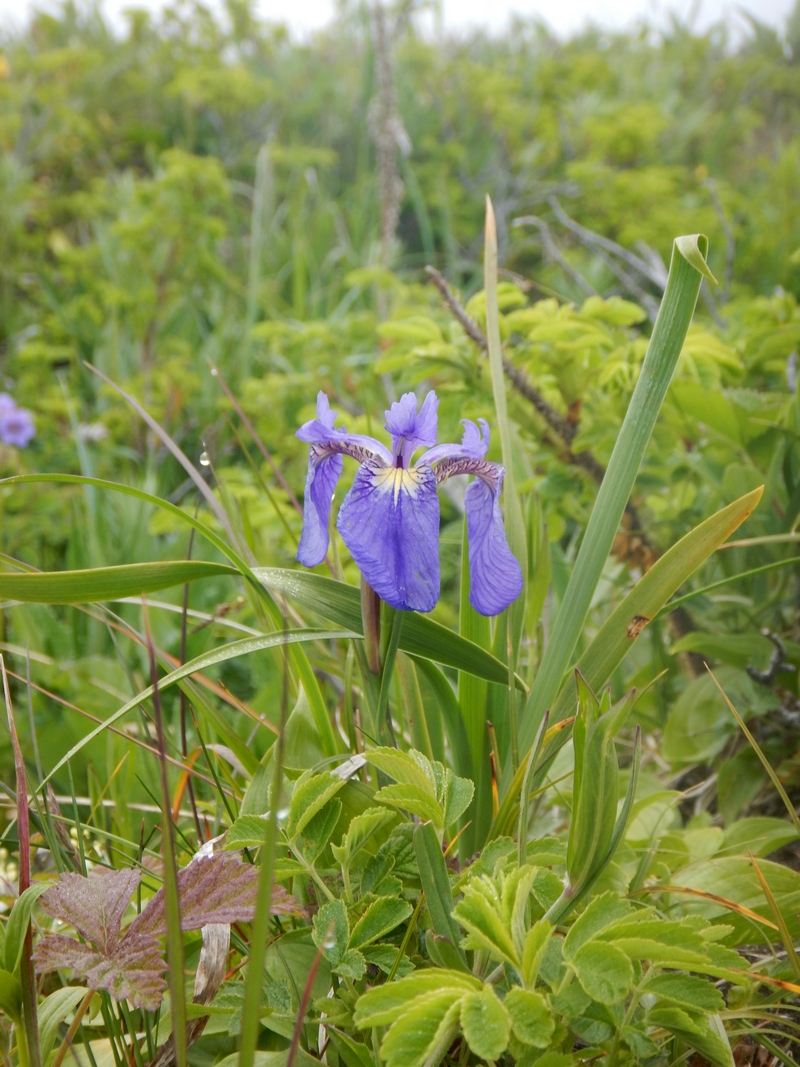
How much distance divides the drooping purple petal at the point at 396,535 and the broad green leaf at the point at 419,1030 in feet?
1.00

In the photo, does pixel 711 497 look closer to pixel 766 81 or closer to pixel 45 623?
pixel 45 623

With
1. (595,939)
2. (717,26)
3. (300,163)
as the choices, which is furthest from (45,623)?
(717,26)

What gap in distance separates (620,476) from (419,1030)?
554 millimetres

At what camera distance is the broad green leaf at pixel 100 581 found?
763 millimetres

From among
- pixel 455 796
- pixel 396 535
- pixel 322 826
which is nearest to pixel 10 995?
pixel 322 826

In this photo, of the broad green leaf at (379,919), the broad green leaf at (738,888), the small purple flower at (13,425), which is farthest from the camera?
the small purple flower at (13,425)

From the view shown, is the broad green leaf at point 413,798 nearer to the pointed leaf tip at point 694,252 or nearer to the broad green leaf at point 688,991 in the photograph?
the broad green leaf at point 688,991

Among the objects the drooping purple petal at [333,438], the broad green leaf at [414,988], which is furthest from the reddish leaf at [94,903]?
the drooping purple petal at [333,438]

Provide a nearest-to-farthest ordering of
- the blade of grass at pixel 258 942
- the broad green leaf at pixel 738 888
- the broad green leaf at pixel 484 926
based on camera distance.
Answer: the blade of grass at pixel 258 942 → the broad green leaf at pixel 484 926 → the broad green leaf at pixel 738 888

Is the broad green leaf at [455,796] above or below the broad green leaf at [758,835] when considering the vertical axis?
above

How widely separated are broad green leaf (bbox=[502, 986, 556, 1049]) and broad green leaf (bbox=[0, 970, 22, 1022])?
421 millimetres

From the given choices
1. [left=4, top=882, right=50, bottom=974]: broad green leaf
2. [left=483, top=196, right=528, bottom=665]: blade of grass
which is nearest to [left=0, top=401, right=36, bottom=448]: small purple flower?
[left=483, top=196, right=528, bottom=665]: blade of grass

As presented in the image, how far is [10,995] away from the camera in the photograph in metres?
0.69

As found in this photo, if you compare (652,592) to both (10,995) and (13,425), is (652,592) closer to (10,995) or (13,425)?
(10,995)
